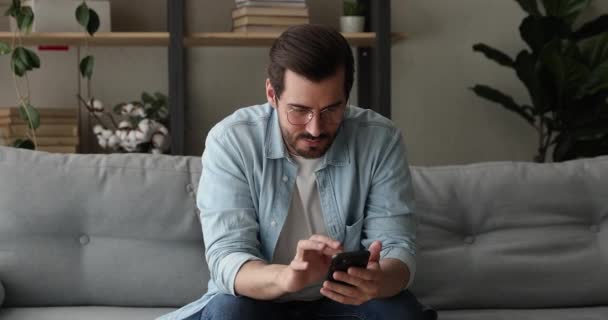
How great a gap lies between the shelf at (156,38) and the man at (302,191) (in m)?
1.20

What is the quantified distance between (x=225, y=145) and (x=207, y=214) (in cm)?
16

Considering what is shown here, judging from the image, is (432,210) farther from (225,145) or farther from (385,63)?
(385,63)

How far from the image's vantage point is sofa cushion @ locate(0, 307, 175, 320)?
6.72ft

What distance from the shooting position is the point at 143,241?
2189 mm

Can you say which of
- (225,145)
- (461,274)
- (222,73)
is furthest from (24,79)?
(461,274)

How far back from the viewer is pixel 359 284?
1.58 metres

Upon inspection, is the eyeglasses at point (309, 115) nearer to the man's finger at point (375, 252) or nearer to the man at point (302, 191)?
the man at point (302, 191)

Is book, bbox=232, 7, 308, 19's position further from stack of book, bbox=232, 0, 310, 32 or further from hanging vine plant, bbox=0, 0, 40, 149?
hanging vine plant, bbox=0, 0, 40, 149

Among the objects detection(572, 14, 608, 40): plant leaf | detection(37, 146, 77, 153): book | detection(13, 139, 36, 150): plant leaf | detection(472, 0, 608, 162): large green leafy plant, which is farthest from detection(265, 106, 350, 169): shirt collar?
detection(572, 14, 608, 40): plant leaf

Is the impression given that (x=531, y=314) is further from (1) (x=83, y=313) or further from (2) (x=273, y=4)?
(2) (x=273, y=4)

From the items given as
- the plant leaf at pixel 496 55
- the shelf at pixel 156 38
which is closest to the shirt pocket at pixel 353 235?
the shelf at pixel 156 38

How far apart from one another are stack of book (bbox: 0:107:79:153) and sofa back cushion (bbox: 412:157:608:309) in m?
1.43

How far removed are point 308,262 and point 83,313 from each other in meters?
0.77

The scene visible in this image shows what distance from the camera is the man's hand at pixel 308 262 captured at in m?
1.55
